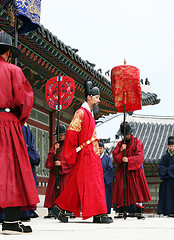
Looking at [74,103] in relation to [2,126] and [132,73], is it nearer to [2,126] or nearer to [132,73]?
[132,73]

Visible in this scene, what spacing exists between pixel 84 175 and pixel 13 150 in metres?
1.95

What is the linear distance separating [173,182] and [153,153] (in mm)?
10196

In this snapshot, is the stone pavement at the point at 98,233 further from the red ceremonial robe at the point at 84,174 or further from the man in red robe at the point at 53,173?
the man in red robe at the point at 53,173

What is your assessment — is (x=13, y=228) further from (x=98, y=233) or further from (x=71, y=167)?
(x=71, y=167)

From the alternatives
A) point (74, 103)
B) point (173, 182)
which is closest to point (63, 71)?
point (74, 103)

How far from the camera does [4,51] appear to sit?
4.23m

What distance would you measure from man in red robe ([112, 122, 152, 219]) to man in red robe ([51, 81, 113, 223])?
91.2 inches

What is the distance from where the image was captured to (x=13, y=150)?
12.9ft

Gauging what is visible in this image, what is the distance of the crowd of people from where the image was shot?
385cm

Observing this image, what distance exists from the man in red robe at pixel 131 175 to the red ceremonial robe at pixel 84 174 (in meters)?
2.33

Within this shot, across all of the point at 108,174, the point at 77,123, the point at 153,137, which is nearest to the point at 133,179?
the point at 108,174

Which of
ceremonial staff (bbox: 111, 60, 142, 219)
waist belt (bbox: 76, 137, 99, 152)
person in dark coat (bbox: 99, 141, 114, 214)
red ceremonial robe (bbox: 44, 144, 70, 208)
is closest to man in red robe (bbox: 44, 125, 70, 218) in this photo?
red ceremonial robe (bbox: 44, 144, 70, 208)

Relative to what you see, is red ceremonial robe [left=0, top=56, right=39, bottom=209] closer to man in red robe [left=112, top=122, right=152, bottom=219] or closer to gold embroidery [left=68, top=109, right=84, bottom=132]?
gold embroidery [left=68, top=109, right=84, bottom=132]

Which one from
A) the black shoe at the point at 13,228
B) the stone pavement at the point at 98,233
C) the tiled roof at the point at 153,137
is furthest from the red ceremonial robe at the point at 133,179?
the tiled roof at the point at 153,137
